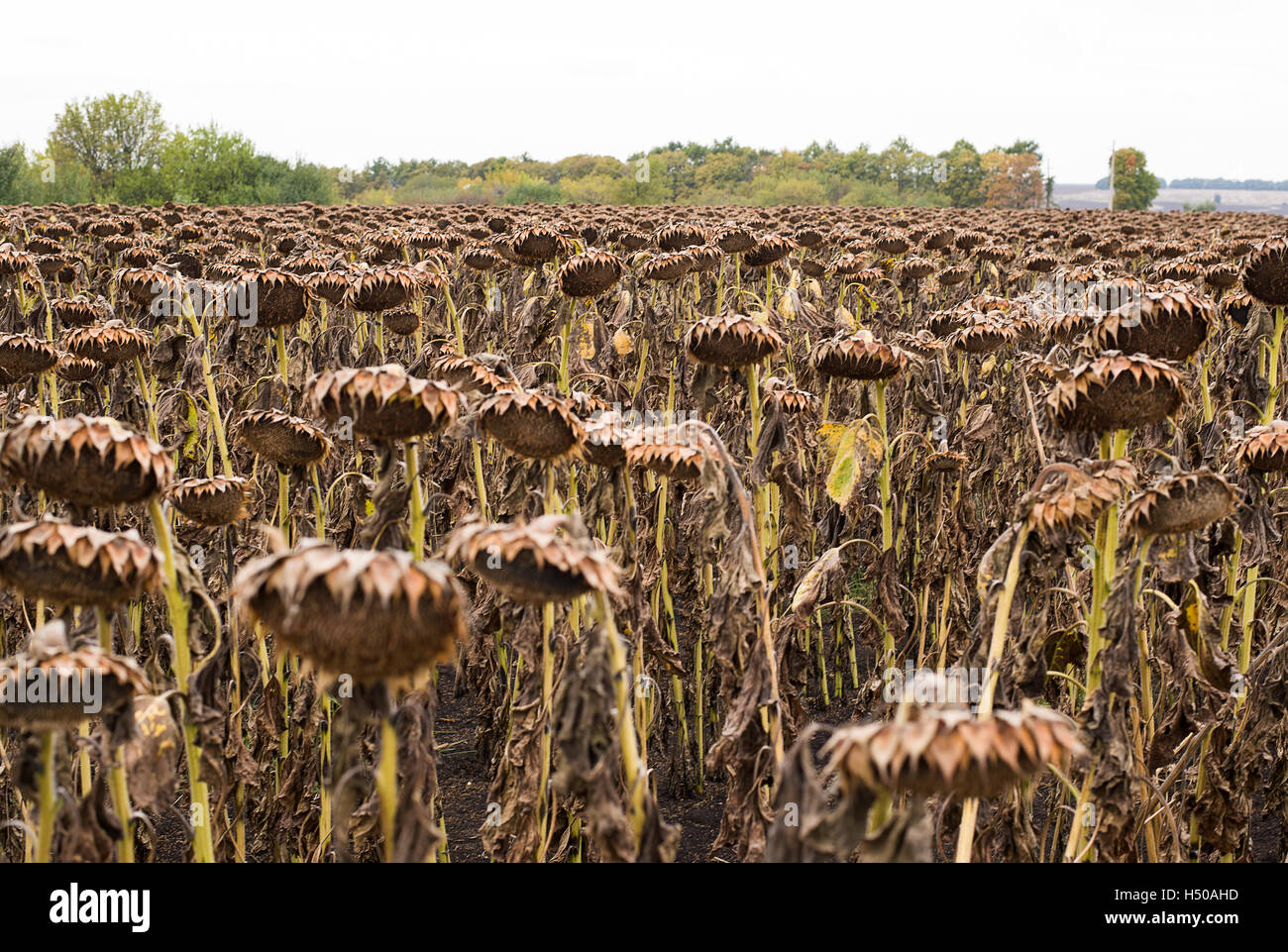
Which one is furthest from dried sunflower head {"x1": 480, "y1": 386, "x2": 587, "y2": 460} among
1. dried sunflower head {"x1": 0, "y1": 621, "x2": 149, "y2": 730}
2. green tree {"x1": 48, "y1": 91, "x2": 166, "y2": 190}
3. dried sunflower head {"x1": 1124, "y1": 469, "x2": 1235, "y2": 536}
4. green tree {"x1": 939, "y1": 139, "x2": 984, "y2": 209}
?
green tree {"x1": 939, "y1": 139, "x2": 984, "y2": 209}

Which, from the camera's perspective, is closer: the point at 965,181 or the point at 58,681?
the point at 58,681

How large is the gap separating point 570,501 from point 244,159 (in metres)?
54.9

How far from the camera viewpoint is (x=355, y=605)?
1287mm

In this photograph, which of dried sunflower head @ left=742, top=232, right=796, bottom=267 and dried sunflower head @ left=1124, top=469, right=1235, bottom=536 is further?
dried sunflower head @ left=742, top=232, right=796, bottom=267

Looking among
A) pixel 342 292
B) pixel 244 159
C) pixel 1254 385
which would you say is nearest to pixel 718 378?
pixel 342 292

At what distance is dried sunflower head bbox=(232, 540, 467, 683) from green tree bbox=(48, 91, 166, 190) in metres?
65.0

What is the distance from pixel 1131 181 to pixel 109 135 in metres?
81.9

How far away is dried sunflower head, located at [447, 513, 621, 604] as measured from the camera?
5.20 feet

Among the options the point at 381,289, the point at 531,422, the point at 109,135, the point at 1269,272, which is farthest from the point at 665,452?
the point at 109,135

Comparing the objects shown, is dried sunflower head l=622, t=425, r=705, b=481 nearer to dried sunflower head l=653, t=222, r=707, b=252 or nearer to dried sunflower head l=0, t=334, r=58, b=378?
dried sunflower head l=0, t=334, r=58, b=378

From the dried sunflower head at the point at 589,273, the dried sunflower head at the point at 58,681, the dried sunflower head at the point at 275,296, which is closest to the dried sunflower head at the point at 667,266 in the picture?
the dried sunflower head at the point at 589,273

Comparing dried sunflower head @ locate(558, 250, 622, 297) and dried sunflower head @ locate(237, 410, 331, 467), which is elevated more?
dried sunflower head @ locate(558, 250, 622, 297)

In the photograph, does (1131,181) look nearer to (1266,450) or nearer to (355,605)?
(1266,450)
